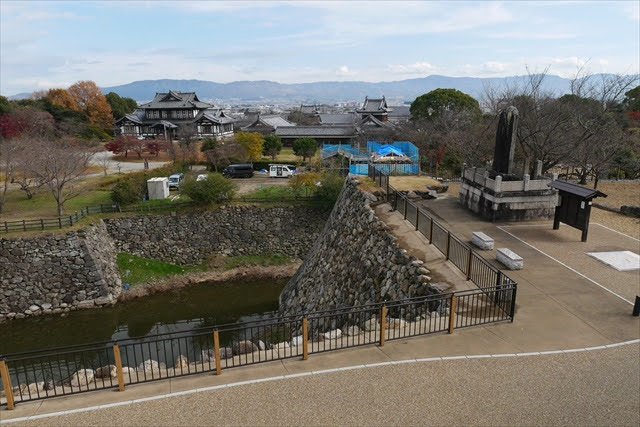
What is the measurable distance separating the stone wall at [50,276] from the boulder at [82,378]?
1420cm

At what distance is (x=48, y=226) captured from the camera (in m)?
22.2

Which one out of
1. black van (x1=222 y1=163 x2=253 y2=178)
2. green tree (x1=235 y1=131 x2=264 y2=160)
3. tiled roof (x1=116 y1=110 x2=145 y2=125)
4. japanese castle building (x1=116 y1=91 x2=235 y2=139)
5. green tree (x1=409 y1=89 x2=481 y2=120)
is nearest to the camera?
black van (x1=222 y1=163 x2=253 y2=178)

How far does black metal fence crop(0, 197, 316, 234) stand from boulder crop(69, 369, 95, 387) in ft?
53.9

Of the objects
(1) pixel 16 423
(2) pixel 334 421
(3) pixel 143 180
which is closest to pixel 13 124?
(3) pixel 143 180

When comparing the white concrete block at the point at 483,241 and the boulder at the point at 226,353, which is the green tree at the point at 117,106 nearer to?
the white concrete block at the point at 483,241

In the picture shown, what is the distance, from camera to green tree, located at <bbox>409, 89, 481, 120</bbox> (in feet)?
156

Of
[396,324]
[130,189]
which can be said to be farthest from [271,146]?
[396,324]

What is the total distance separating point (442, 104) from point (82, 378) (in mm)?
46721

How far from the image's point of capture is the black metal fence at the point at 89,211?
72.0 ft

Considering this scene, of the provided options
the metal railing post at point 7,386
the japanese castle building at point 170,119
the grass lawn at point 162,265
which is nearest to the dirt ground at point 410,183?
the grass lawn at point 162,265

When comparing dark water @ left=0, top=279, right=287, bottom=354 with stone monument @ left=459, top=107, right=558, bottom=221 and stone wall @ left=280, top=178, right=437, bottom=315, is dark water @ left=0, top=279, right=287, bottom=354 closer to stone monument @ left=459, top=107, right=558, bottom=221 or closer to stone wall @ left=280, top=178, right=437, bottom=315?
stone wall @ left=280, top=178, right=437, bottom=315

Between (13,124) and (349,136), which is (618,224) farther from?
(13,124)

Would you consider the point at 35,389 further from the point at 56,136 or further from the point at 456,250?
the point at 56,136

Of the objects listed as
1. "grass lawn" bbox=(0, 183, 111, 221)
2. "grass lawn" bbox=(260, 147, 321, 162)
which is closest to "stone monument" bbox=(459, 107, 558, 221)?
"grass lawn" bbox=(0, 183, 111, 221)
